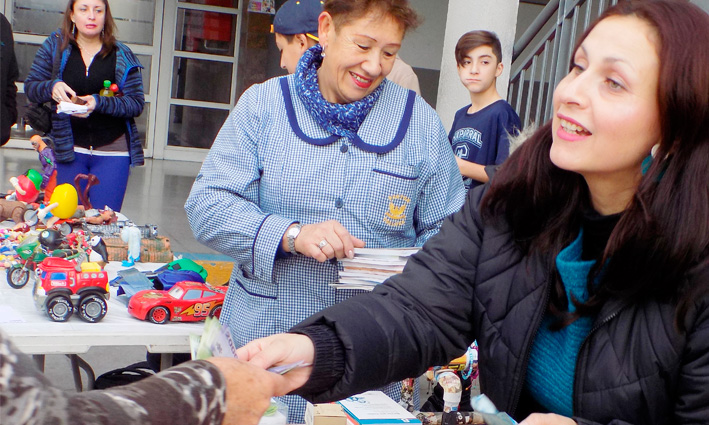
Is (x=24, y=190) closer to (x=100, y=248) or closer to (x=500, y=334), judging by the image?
(x=100, y=248)

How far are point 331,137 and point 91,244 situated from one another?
5.47 feet

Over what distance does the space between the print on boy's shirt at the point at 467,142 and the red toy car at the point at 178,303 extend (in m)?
2.30

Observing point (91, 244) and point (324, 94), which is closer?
point (324, 94)

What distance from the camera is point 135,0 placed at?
13477mm

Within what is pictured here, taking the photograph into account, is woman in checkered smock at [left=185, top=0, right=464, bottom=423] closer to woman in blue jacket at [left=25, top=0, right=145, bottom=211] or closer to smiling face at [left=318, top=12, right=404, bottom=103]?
smiling face at [left=318, top=12, right=404, bottom=103]

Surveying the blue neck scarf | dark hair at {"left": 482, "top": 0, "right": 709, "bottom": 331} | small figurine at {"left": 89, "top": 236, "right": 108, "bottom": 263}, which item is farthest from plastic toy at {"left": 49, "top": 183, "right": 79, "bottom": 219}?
dark hair at {"left": 482, "top": 0, "right": 709, "bottom": 331}

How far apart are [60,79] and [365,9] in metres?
3.12

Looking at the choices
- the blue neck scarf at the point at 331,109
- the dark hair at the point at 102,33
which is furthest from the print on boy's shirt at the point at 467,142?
the dark hair at the point at 102,33

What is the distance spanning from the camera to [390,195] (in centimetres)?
268

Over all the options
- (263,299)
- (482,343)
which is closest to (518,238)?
(482,343)

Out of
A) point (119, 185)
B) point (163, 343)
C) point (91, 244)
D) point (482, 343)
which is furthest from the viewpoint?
point (119, 185)

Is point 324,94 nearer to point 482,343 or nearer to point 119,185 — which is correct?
point 482,343

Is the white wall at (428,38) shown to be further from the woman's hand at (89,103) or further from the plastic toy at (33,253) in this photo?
the plastic toy at (33,253)

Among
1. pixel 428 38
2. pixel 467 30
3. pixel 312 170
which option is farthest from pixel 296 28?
pixel 428 38
